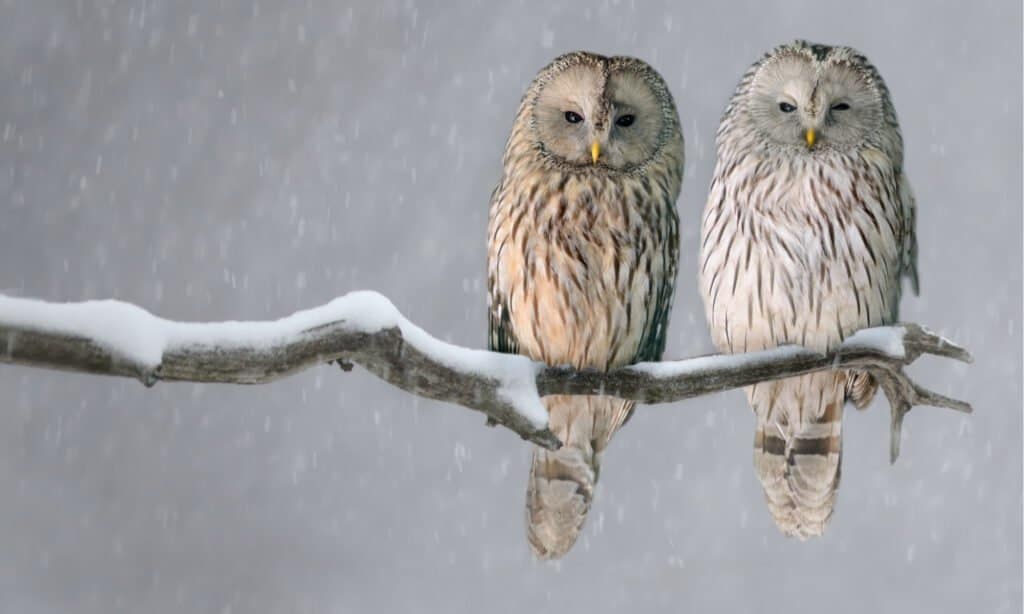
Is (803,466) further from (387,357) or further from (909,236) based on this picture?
(387,357)

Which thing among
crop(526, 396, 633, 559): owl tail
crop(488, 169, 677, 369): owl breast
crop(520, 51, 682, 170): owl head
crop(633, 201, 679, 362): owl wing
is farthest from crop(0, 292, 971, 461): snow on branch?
crop(520, 51, 682, 170): owl head

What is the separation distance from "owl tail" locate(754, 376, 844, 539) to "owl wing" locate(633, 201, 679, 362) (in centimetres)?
63

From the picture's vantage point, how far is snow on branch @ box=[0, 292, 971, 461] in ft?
7.20

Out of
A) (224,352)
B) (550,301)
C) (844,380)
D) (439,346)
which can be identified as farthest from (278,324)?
(844,380)

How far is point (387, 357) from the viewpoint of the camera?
109 inches

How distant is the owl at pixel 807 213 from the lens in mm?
3877

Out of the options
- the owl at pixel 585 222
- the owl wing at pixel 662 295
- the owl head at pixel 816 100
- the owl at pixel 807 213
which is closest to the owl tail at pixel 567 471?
the owl at pixel 585 222

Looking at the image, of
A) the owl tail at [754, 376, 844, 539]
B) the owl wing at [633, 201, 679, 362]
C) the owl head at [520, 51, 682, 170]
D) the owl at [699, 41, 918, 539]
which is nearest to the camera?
the owl head at [520, 51, 682, 170]

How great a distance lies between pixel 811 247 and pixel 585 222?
782 millimetres

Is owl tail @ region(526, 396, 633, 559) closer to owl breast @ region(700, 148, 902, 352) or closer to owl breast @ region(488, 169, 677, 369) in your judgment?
owl breast @ region(488, 169, 677, 369)

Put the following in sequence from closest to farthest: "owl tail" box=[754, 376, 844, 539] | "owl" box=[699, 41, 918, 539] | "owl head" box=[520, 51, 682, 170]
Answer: "owl head" box=[520, 51, 682, 170] < "owl" box=[699, 41, 918, 539] < "owl tail" box=[754, 376, 844, 539]

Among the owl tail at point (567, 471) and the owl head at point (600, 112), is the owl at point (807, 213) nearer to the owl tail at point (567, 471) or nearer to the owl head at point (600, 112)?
the owl head at point (600, 112)

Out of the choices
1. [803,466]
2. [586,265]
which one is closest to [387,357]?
[586,265]

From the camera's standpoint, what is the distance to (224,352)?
244cm
